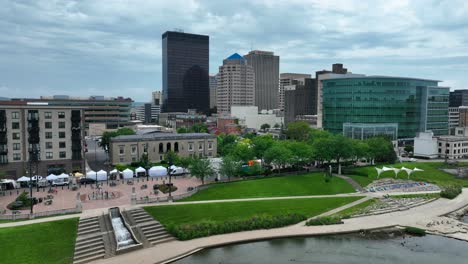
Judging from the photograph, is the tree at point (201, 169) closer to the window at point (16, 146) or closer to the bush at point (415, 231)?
the bush at point (415, 231)

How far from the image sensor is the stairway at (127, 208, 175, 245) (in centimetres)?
4359

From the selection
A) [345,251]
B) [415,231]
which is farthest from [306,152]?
[345,251]

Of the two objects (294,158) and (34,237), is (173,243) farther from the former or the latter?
(294,158)

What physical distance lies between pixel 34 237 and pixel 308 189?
43930 millimetres

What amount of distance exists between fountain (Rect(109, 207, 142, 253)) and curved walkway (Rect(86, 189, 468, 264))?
99cm

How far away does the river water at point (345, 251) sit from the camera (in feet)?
128

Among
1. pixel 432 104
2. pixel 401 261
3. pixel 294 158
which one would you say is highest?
pixel 432 104

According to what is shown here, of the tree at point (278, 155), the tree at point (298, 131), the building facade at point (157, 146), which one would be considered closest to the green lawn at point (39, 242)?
the tree at point (278, 155)

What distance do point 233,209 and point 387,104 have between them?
3949 inches

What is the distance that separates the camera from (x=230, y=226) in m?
47.1

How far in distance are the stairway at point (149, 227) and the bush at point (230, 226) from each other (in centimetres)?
111

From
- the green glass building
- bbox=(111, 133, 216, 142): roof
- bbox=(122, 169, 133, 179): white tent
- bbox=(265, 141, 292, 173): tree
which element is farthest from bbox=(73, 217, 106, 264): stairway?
the green glass building

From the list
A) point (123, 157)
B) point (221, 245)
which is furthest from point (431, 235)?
point (123, 157)

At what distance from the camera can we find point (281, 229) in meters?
48.2
